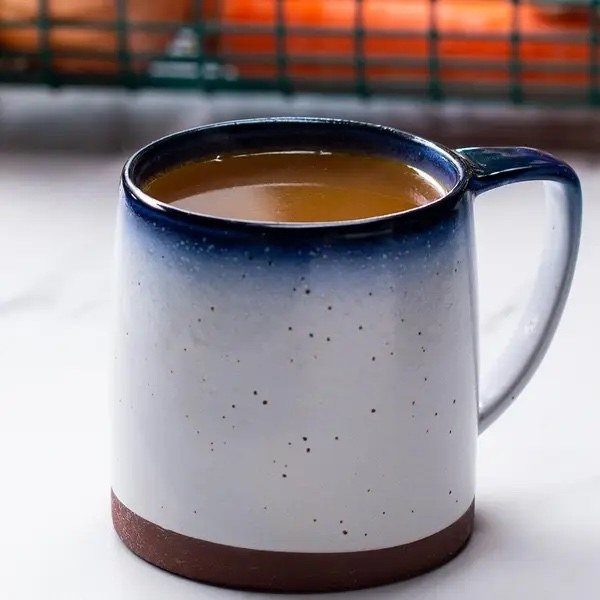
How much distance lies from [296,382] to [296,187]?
0.07m

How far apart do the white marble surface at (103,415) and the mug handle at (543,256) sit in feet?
0.14

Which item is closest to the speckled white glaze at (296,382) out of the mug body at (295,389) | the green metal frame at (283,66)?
the mug body at (295,389)

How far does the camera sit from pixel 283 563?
0.35m

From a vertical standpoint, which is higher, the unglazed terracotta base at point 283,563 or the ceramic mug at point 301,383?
the ceramic mug at point 301,383

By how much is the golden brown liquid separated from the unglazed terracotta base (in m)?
0.09

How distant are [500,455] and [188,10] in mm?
427

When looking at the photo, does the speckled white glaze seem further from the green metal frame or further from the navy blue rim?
the green metal frame

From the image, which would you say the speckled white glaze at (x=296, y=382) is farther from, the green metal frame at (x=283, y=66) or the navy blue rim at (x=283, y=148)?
the green metal frame at (x=283, y=66)

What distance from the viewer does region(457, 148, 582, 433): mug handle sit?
361 mm

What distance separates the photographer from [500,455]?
444mm

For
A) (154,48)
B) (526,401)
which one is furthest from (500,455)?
(154,48)

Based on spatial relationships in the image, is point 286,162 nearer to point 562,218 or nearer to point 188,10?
point 562,218

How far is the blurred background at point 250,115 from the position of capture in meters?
0.43

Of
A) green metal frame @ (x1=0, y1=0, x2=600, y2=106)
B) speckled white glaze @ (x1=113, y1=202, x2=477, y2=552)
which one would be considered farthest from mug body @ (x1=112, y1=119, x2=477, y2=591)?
green metal frame @ (x1=0, y1=0, x2=600, y2=106)
